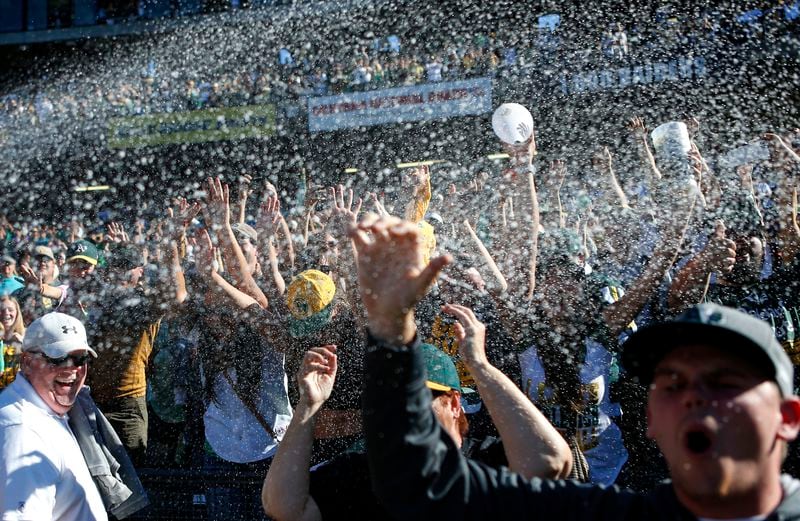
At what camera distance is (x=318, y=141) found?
1252 centimetres

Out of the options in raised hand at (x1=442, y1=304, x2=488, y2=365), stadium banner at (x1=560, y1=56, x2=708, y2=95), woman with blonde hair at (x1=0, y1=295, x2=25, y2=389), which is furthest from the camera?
stadium banner at (x1=560, y1=56, x2=708, y2=95)

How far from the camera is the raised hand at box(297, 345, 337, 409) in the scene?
240 centimetres

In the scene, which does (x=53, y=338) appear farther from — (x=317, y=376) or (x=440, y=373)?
(x=440, y=373)

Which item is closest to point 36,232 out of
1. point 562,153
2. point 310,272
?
point 562,153

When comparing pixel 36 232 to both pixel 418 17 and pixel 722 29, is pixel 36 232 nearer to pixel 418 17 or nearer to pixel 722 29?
pixel 418 17

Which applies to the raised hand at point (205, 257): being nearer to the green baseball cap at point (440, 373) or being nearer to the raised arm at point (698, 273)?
the green baseball cap at point (440, 373)

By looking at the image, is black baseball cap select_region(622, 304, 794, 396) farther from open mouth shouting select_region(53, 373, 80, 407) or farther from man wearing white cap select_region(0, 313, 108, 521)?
open mouth shouting select_region(53, 373, 80, 407)

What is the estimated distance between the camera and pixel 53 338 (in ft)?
9.61

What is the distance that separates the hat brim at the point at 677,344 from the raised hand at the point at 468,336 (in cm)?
71

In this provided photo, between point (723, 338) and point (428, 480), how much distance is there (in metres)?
0.56

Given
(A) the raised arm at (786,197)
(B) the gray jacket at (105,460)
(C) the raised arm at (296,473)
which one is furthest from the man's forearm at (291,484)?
(A) the raised arm at (786,197)

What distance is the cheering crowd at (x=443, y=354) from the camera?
145 centimetres

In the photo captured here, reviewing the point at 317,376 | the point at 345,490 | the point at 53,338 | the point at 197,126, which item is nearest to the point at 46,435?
the point at 53,338

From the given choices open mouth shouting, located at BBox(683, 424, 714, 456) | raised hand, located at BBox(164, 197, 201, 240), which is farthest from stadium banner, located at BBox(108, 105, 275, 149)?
open mouth shouting, located at BBox(683, 424, 714, 456)
